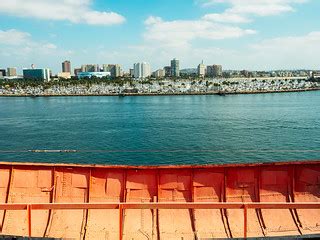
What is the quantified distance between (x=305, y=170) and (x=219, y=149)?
99.6 ft

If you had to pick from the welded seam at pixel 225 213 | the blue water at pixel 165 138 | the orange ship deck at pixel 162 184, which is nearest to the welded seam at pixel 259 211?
the orange ship deck at pixel 162 184

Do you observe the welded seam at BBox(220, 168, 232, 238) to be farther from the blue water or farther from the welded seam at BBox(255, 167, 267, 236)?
the blue water

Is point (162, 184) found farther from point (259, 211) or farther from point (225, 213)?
point (259, 211)

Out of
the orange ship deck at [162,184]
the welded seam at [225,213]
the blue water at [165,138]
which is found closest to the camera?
the welded seam at [225,213]

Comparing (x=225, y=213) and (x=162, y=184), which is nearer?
(x=225, y=213)

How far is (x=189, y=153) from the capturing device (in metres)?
42.7

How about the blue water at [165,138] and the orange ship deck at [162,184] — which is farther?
the blue water at [165,138]

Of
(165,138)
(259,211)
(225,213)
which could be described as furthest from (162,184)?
(165,138)

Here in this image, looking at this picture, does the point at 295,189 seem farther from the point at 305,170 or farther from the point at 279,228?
the point at 279,228

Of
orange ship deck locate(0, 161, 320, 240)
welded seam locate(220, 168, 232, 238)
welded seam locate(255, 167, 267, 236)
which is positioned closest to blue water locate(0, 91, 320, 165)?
orange ship deck locate(0, 161, 320, 240)

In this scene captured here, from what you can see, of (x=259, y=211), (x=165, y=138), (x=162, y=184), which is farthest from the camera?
(x=165, y=138)

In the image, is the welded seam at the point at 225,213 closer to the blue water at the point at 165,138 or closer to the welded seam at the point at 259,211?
the welded seam at the point at 259,211

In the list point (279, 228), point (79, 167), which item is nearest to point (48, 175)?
point (79, 167)

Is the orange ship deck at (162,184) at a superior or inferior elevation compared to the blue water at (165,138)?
superior
